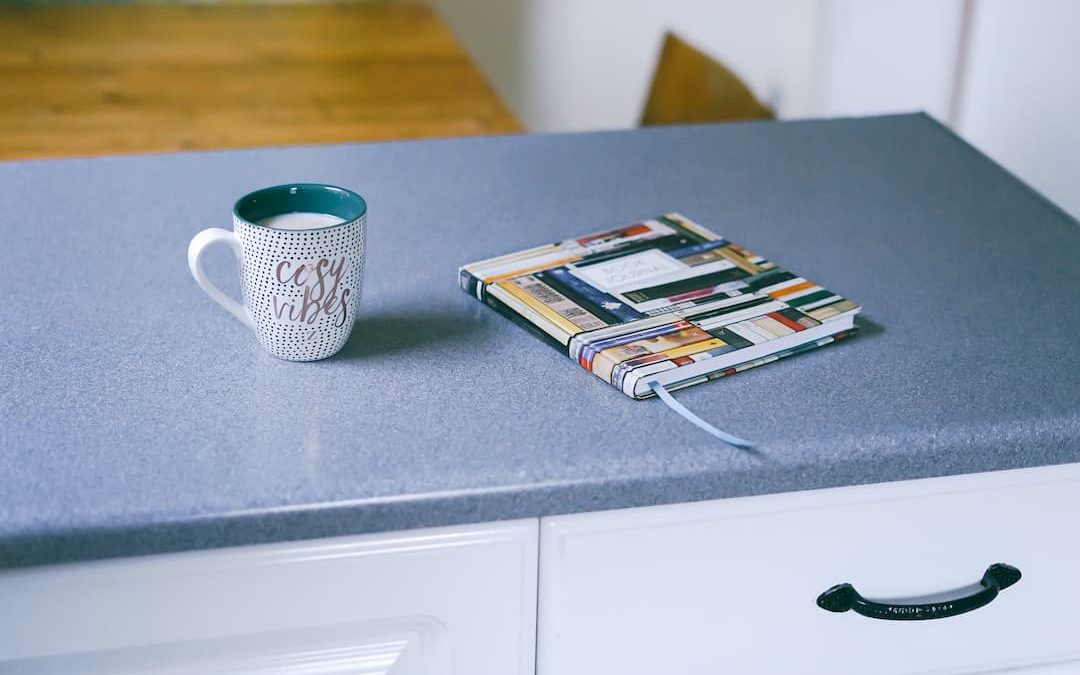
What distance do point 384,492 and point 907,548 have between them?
1.16 ft

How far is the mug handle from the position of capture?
0.76 metres

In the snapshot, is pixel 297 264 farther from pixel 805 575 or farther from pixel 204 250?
pixel 805 575

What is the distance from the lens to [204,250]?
0.78 meters

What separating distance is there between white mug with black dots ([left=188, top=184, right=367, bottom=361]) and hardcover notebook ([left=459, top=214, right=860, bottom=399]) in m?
0.13

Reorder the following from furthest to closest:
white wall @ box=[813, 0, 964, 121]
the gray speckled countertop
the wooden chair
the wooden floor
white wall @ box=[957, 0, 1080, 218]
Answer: the wooden chair
the wooden floor
white wall @ box=[813, 0, 964, 121]
white wall @ box=[957, 0, 1080, 218]
the gray speckled countertop

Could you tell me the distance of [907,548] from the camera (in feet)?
2.55

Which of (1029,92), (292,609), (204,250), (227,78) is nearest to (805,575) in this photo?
(292,609)

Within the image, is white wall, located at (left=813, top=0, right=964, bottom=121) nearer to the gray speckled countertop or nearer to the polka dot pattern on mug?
the gray speckled countertop

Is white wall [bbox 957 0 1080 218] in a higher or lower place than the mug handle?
higher

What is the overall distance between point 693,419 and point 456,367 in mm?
167

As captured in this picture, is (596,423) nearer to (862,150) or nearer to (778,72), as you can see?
(862,150)

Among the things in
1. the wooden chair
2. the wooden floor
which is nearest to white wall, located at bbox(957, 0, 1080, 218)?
the wooden floor

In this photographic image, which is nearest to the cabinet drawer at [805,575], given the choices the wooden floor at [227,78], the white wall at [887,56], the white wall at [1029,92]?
the white wall at [1029,92]

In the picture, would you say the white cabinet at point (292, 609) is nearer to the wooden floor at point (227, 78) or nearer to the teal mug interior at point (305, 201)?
the teal mug interior at point (305, 201)
